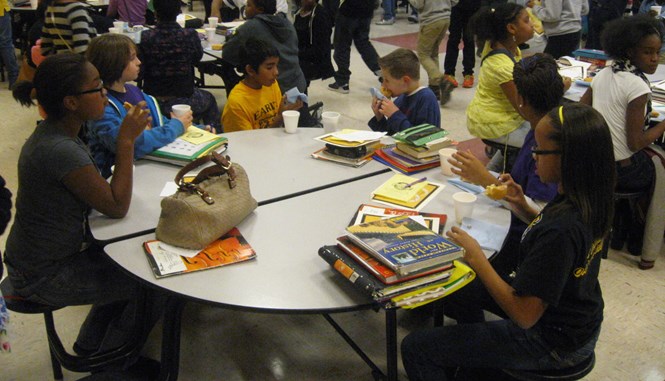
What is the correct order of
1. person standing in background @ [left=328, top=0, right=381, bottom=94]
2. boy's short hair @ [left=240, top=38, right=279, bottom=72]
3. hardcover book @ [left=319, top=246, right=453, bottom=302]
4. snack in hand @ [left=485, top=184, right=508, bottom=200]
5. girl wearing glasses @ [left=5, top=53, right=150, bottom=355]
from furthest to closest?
person standing in background @ [left=328, top=0, right=381, bottom=94] < boy's short hair @ [left=240, top=38, right=279, bottom=72] < snack in hand @ [left=485, top=184, right=508, bottom=200] < girl wearing glasses @ [left=5, top=53, right=150, bottom=355] < hardcover book @ [left=319, top=246, right=453, bottom=302]

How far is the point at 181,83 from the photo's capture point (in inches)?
167

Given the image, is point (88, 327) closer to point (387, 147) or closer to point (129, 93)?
point (129, 93)

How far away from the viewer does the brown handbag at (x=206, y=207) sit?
1909mm

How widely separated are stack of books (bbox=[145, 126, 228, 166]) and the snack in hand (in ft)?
3.95

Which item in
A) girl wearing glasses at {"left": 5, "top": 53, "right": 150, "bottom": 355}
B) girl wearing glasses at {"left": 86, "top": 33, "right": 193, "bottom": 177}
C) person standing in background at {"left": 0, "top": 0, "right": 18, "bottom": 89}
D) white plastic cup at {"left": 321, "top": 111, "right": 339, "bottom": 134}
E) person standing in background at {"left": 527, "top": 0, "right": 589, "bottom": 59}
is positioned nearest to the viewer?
girl wearing glasses at {"left": 5, "top": 53, "right": 150, "bottom": 355}

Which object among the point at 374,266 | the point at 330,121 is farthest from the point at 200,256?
the point at 330,121

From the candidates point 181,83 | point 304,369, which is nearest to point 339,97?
point 181,83

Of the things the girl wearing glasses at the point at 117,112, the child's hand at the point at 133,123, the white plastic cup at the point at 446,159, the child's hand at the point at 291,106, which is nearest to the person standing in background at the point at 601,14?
the child's hand at the point at 291,106

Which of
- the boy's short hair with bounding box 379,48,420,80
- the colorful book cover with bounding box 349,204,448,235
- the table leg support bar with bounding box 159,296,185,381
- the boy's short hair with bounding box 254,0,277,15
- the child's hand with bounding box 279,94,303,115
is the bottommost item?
the table leg support bar with bounding box 159,296,185,381

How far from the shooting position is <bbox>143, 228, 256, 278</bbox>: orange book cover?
1.84 m

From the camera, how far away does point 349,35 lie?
628 cm

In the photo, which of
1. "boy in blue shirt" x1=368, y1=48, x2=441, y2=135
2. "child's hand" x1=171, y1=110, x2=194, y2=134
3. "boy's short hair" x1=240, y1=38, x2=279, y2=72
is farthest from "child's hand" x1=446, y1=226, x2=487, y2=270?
"boy's short hair" x1=240, y1=38, x2=279, y2=72

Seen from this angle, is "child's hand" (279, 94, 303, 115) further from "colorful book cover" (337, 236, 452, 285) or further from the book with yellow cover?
"colorful book cover" (337, 236, 452, 285)

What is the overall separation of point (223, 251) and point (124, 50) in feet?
4.52
